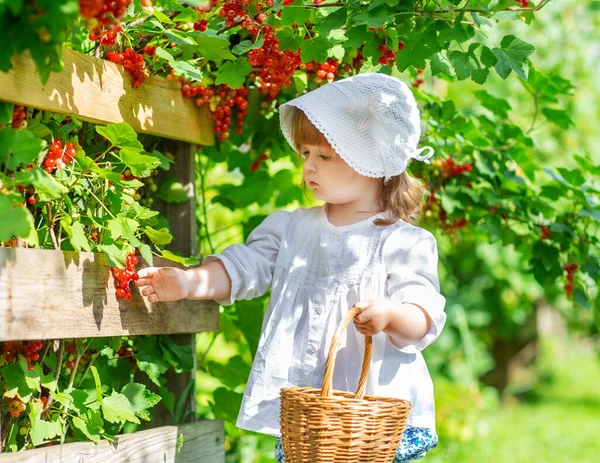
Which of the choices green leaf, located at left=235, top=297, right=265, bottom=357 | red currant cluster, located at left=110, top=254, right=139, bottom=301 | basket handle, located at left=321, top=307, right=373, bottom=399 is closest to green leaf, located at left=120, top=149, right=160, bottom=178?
red currant cluster, located at left=110, top=254, right=139, bottom=301

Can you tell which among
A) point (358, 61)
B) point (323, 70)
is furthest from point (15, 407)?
point (358, 61)

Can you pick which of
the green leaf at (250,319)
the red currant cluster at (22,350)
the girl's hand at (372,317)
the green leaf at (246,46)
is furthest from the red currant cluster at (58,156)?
the green leaf at (250,319)

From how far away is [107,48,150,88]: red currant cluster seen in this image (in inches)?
77.1

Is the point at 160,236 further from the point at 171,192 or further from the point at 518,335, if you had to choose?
the point at 518,335

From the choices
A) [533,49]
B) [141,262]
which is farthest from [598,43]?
[141,262]

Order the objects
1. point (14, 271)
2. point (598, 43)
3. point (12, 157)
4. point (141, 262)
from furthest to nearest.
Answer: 1. point (598, 43)
2. point (141, 262)
3. point (14, 271)
4. point (12, 157)

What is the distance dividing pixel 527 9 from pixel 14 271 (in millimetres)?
1339

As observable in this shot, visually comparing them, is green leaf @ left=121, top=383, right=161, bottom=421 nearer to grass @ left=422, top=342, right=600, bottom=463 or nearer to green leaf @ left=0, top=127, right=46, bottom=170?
green leaf @ left=0, top=127, right=46, bottom=170

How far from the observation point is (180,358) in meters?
2.26

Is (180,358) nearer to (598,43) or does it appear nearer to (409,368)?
(409,368)

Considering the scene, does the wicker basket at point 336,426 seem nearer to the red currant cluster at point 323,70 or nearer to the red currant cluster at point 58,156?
the red currant cluster at point 58,156

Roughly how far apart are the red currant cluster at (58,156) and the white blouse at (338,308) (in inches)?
20.5

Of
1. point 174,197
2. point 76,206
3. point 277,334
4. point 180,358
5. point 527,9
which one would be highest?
Result: point 527,9

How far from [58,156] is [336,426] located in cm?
84
